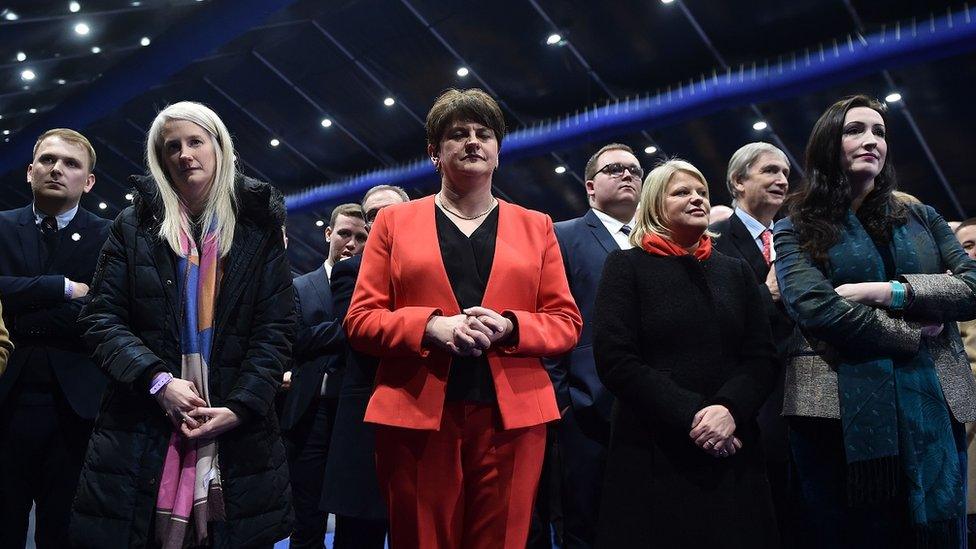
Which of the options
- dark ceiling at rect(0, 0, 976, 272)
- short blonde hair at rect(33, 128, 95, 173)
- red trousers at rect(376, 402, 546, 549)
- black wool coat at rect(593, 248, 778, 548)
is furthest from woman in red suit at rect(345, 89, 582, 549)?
dark ceiling at rect(0, 0, 976, 272)

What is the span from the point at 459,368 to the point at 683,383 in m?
0.60

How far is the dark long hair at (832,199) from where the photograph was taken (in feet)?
7.01

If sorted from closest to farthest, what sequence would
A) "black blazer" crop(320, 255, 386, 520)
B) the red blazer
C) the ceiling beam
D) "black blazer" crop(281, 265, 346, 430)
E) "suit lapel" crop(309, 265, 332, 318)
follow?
1. the red blazer
2. "black blazer" crop(320, 255, 386, 520)
3. "black blazer" crop(281, 265, 346, 430)
4. "suit lapel" crop(309, 265, 332, 318)
5. the ceiling beam

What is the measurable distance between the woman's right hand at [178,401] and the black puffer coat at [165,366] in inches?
1.9

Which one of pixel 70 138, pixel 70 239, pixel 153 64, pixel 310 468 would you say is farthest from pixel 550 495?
pixel 153 64

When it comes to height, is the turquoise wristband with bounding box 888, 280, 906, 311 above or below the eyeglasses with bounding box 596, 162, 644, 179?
below

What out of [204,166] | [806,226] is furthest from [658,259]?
[204,166]

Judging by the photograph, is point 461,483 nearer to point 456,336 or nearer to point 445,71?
point 456,336

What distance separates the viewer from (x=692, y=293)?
2043mm

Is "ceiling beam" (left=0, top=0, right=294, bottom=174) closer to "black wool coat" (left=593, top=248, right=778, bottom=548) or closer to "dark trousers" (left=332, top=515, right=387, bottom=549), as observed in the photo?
"dark trousers" (left=332, top=515, right=387, bottom=549)

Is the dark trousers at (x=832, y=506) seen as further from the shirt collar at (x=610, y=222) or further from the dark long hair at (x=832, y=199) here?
the shirt collar at (x=610, y=222)

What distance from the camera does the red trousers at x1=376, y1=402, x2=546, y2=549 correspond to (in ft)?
5.67

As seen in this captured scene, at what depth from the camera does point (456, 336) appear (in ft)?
5.49

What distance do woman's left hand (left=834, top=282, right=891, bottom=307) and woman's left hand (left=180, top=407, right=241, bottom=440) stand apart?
157cm
